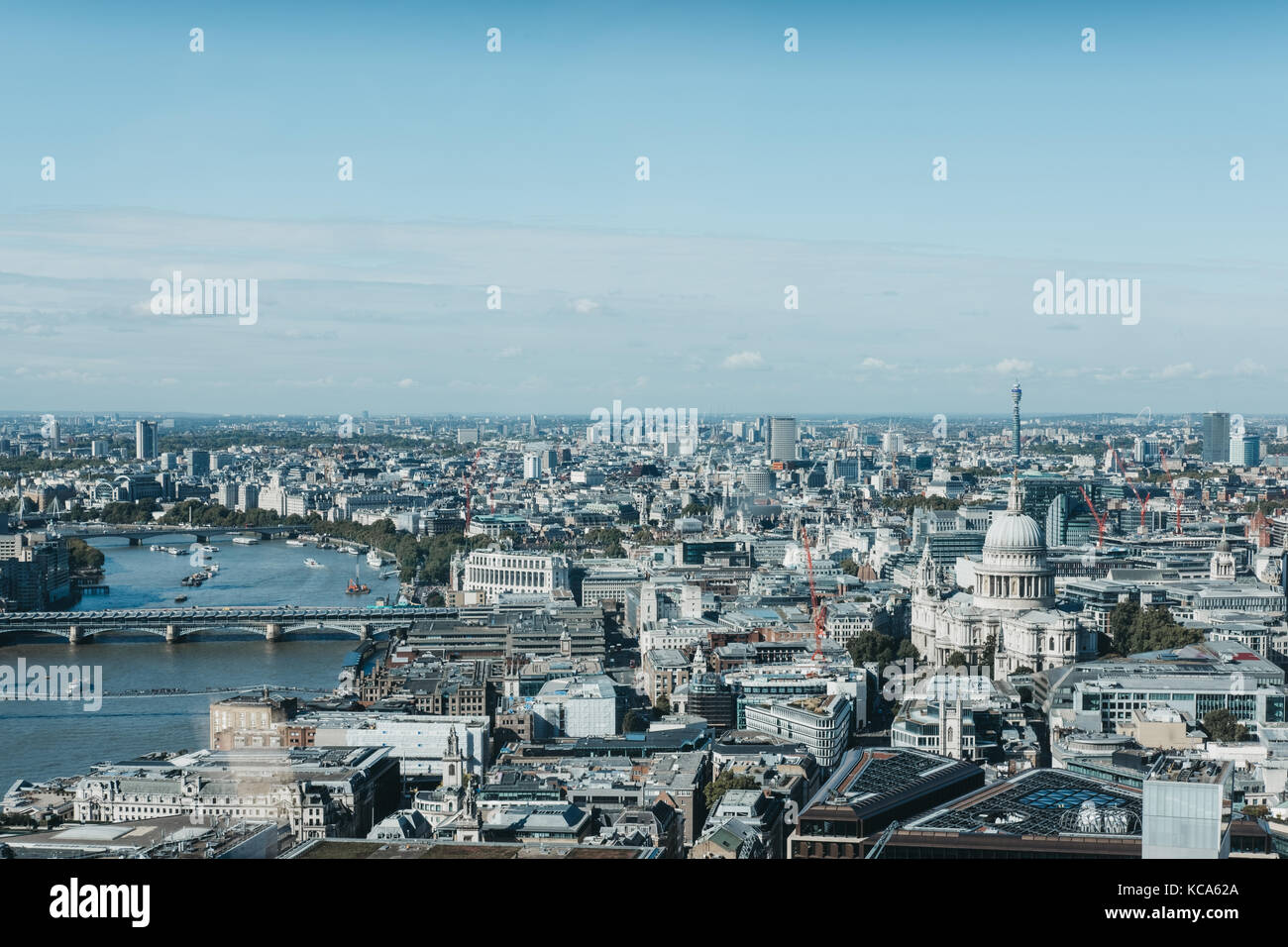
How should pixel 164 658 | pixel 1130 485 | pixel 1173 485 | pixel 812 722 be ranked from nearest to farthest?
pixel 812 722 → pixel 164 658 → pixel 1130 485 → pixel 1173 485

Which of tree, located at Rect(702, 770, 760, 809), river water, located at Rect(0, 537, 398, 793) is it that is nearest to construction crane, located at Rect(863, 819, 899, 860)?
tree, located at Rect(702, 770, 760, 809)

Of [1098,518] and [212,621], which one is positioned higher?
[1098,518]

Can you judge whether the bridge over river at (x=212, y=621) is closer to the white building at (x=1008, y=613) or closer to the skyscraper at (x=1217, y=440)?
the white building at (x=1008, y=613)

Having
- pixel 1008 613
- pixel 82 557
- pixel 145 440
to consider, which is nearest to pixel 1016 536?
pixel 1008 613

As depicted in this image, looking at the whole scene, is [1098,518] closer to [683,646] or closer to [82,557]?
[683,646]

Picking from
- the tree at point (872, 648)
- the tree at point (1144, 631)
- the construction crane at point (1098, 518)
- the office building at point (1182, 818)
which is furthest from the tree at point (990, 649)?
the office building at point (1182, 818)

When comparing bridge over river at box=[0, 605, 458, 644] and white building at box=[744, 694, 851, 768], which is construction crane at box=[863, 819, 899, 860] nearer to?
white building at box=[744, 694, 851, 768]
